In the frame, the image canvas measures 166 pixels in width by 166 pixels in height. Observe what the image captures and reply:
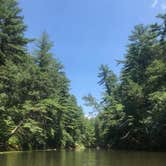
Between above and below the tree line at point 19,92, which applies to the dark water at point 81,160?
below

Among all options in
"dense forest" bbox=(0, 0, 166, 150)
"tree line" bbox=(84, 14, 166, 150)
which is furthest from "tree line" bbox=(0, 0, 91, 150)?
"tree line" bbox=(84, 14, 166, 150)

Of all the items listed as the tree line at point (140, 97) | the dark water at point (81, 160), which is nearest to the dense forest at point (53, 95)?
the tree line at point (140, 97)

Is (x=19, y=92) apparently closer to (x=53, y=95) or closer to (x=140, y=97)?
(x=53, y=95)

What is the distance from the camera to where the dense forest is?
91.5ft

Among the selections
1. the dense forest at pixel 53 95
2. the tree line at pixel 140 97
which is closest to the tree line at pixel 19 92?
the dense forest at pixel 53 95

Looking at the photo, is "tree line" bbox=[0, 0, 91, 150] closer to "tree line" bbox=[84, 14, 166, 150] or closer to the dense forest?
the dense forest

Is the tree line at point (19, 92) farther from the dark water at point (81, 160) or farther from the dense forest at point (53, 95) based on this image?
the dark water at point (81, 160)

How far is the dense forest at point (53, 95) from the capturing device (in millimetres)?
27891

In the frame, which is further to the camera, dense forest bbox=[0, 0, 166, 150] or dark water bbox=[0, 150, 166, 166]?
dense forest bbox=[0, 0, 166, 150]

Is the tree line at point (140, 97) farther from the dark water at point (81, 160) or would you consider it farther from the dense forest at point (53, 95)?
the dark water at point (81, 160)

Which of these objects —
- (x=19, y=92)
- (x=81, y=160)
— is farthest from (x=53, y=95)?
(x=81, y=160)

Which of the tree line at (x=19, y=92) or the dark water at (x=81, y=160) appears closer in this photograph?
the dark water at (x=81, y=160)

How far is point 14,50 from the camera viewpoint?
31.5 meters

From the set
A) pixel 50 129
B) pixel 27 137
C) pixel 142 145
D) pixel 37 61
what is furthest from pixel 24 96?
pixel 142 145
